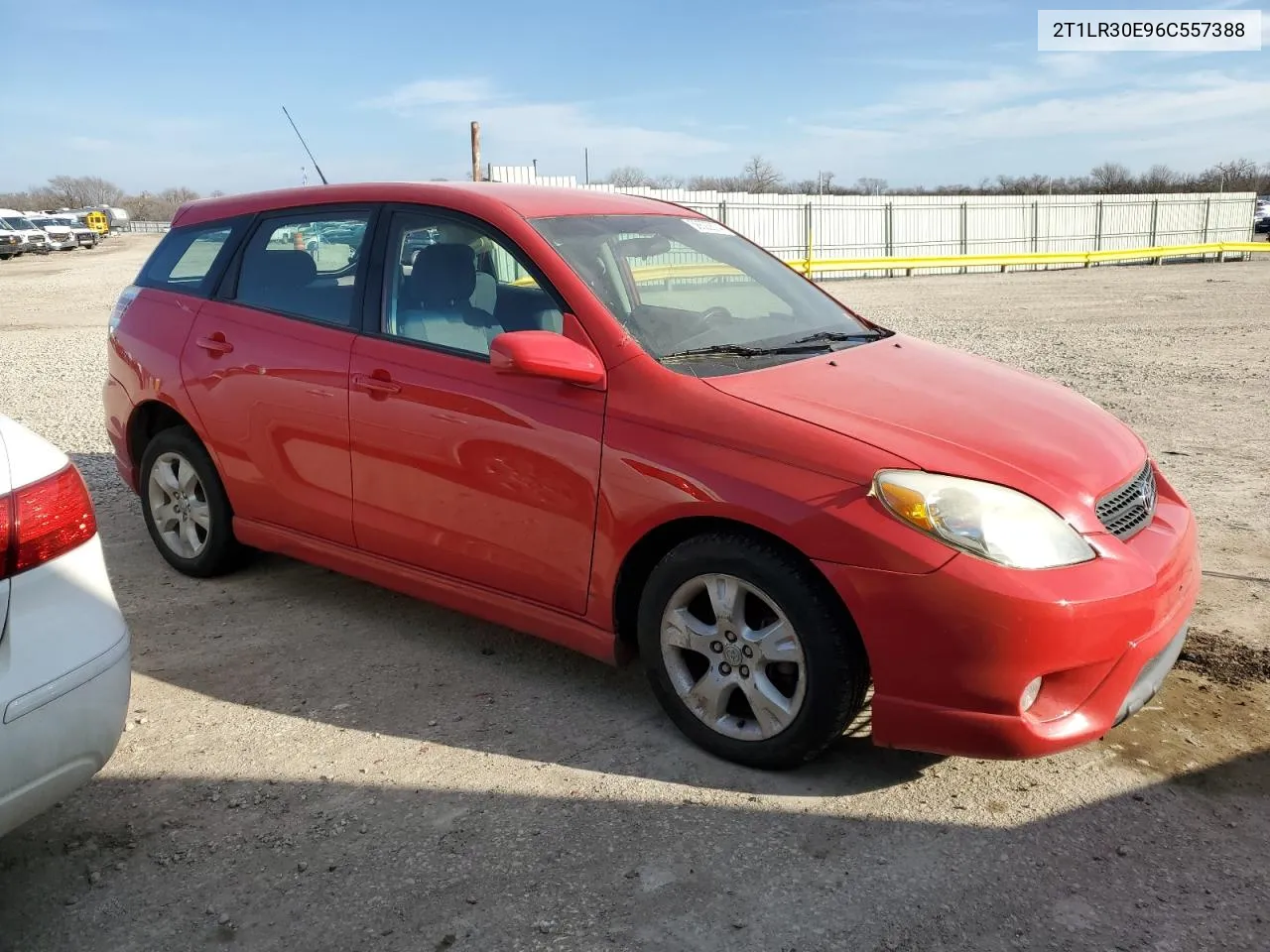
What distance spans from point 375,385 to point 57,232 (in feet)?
157

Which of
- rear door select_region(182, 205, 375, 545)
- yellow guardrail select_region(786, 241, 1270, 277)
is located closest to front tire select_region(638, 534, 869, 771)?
rear door select_region(182, 205, 375, 545)

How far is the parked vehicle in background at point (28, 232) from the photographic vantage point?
40.9 metres

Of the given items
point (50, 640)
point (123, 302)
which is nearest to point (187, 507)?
point (123, 302)

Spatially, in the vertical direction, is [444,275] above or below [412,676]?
above

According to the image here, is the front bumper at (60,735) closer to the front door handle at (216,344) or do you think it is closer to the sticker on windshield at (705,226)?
the front door handle at (216,344)

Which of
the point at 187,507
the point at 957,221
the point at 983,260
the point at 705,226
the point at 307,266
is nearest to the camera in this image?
the point at 307,266

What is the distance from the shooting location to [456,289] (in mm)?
3865

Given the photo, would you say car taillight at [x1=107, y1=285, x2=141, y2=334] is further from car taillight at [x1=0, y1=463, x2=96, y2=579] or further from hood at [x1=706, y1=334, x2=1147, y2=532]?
hood at [x1=706, y1=334, x2=1147, y2=532]

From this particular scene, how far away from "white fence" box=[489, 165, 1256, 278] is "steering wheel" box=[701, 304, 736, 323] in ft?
71.8

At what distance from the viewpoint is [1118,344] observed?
1322cm

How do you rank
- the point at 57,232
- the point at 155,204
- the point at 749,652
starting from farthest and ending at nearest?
1. the point at 155,204
2. the point at 57,232
3. the point at 749,652

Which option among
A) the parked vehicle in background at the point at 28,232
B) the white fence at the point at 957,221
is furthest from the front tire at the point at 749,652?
the parked vehicle in background at the point at 28,232

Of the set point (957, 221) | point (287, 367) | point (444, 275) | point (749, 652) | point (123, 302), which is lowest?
point (749, 652)

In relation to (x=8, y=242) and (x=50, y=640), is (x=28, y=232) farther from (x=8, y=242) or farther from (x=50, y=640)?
(x=50, y=640)
